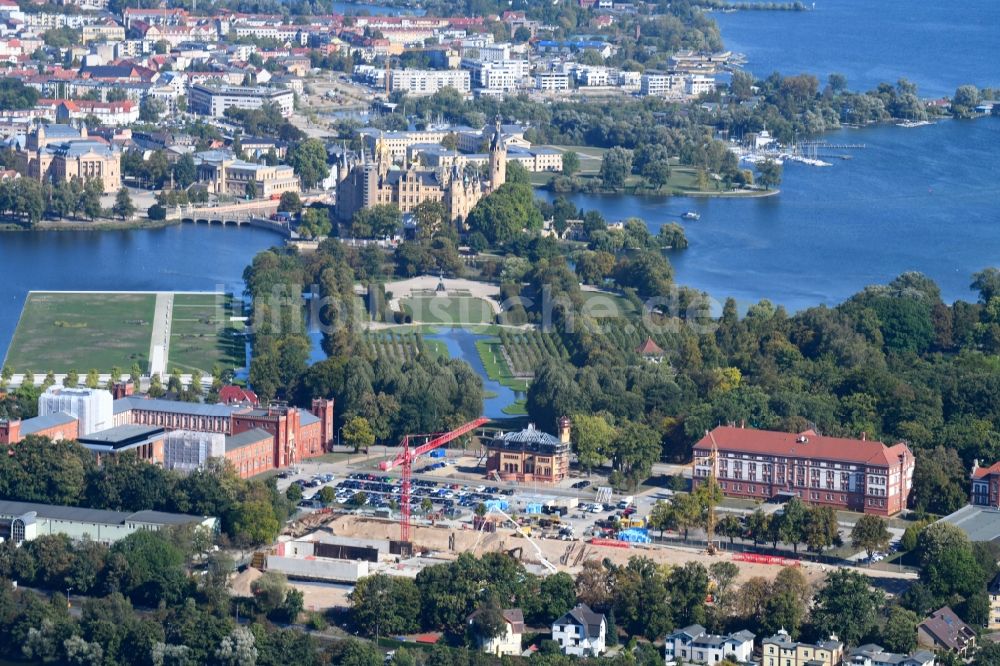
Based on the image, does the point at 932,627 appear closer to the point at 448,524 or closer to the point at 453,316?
the point at 448,524

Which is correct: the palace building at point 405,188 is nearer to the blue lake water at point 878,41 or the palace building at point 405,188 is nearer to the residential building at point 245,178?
the residential building at point 245,178

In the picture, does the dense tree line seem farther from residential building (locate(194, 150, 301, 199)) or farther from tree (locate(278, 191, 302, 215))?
residential building (locate(194, 150, 301, 199))

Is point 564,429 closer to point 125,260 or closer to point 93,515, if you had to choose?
point 93,515

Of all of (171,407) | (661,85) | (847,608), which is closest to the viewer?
(847,608)

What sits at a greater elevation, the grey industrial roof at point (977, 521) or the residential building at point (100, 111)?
the grey industrial roof at point (977, 521)

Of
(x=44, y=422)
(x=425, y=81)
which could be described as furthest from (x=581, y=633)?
(x=425, y=81)

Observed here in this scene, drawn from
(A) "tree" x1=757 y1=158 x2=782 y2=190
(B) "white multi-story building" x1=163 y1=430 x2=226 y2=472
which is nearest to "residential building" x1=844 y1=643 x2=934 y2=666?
(B) "white multi-story building" x1=163 y1=430 x2=226 y2=472

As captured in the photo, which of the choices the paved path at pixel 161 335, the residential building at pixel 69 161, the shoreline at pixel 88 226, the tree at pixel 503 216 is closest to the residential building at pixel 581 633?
the paved path at pixel 161 335
